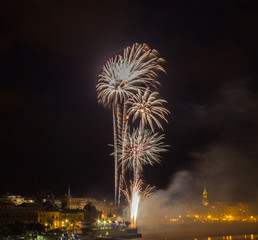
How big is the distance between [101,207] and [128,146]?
356ft

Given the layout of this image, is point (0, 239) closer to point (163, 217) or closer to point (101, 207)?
point (101, 207)

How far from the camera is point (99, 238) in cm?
5278

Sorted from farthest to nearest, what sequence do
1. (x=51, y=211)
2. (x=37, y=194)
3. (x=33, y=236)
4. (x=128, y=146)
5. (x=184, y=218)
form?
(x=184, y=218)
(x=37, y=194)
(x=51, y=211)
(x=33, y=236)
(x=128, y=146)

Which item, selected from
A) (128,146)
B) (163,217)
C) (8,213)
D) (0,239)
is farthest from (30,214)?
(163,217)

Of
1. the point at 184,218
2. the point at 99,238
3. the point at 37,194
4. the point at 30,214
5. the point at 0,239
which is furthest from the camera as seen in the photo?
the point at 184,218

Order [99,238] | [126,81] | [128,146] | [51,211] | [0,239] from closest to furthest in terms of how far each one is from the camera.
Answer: [126,81]
[128,146]
[0,239]
[99,238]
[51,211]

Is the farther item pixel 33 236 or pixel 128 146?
pixel 33 236

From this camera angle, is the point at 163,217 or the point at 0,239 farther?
the point at 163,217

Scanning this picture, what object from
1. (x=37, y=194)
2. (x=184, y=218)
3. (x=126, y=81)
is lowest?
(x=184, y=218)

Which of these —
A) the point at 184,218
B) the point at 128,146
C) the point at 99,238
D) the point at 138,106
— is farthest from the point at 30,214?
the point at 184,218

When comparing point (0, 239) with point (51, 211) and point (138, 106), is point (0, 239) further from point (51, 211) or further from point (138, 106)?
point (51, 211)

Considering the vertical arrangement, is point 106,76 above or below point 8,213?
above

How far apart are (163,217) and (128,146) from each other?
15028 centimetres

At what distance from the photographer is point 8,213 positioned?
68.2 metres
